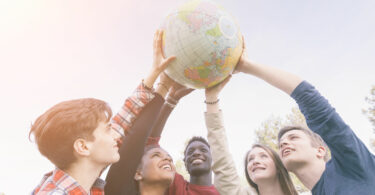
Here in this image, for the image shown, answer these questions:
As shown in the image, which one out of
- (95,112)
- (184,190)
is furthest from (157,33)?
(184,190)

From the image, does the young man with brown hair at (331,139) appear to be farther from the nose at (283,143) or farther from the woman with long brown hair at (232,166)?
the woman with long brown hair at (232,166)

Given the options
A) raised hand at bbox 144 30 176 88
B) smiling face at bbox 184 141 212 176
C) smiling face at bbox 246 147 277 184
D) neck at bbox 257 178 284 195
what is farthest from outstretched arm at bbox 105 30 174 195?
neck at bbox 257 178 284 195

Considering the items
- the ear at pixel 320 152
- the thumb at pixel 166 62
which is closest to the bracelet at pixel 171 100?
the thumb at pixel 166 62

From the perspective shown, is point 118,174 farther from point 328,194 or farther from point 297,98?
point 328,194

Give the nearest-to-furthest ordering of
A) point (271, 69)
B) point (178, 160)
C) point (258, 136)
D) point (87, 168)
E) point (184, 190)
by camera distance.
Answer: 1. point (87, 168)
2. point (271, 69)
3. point (184, 190)
4. point (178, 160)
5. point (258, 136)

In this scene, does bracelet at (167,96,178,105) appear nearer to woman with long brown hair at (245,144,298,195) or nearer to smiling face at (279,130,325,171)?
woman with long brown hair at (245,144,298,195)

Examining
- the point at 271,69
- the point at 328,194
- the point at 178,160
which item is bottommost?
the point at 178,160

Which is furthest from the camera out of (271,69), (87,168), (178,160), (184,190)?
(178,160)

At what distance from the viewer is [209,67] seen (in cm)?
288

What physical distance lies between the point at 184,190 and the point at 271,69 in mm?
2012

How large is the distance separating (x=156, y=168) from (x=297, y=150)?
1.84 metres

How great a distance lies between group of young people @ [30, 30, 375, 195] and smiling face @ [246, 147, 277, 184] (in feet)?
0.05

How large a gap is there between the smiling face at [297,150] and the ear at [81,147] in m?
2.40

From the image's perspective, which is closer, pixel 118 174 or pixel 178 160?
pixel 118 174
